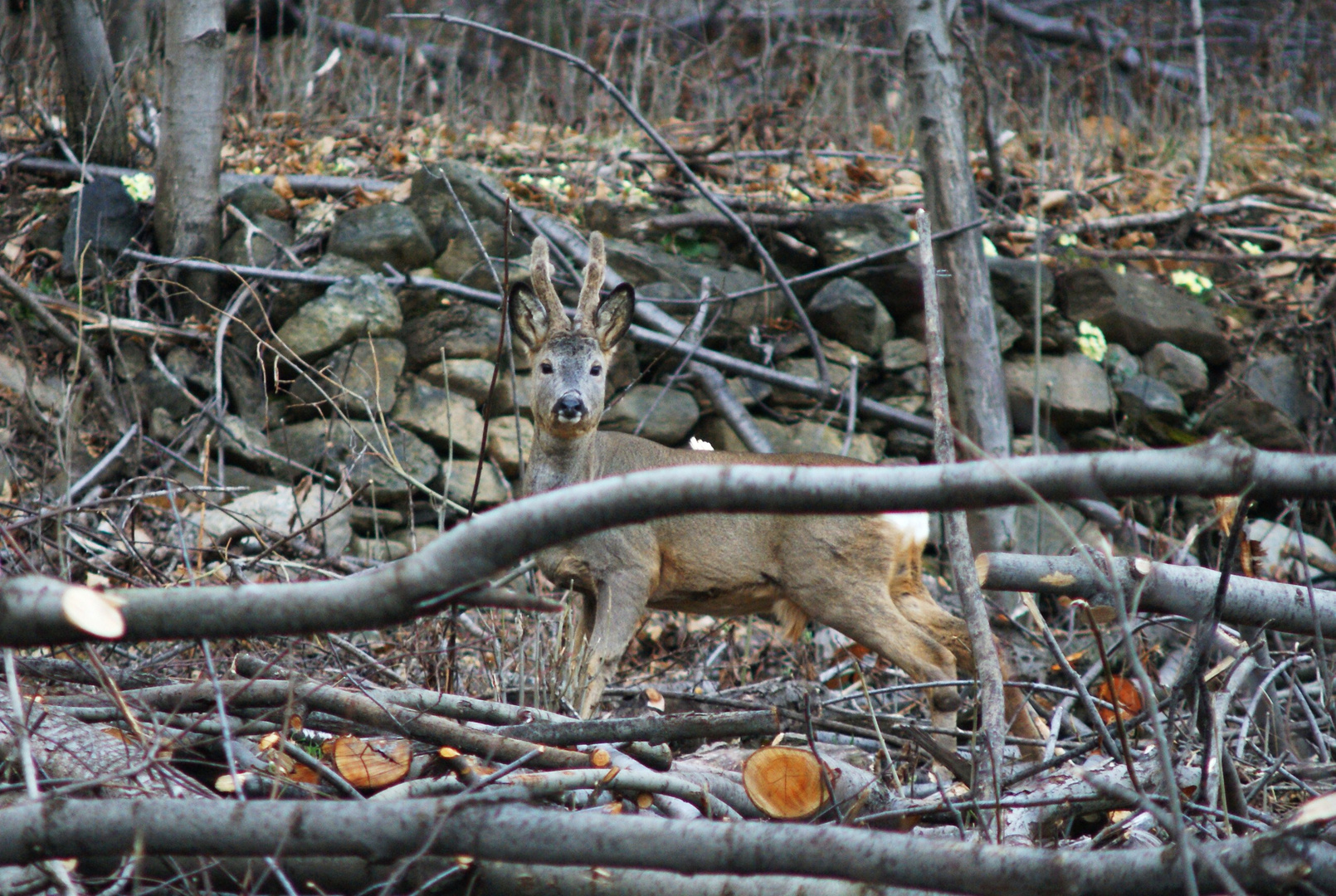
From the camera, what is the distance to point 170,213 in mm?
7730

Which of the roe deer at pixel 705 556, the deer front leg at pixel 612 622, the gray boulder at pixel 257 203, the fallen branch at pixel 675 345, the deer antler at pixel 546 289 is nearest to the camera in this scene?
the deer front leg at pixel 612 622

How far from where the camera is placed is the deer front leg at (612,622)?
16.0 feet

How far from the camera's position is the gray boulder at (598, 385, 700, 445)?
7992 mm

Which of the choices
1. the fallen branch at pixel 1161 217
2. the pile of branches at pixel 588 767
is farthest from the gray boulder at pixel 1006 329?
the pile of branches at pixel 588 767

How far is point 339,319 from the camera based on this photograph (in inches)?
293

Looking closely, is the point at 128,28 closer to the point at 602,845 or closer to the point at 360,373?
the point at 360,373

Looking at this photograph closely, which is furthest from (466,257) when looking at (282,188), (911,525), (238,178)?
(911,525)

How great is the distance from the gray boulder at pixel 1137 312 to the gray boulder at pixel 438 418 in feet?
16.2

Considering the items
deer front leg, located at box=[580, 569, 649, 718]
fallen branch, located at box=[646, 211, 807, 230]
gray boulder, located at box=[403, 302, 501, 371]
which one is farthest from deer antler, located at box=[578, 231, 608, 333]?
fallen branch, located at box=[646, 211, 807, 230]

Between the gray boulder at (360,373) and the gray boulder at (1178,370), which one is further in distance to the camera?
the gray boulder at (1178,370)

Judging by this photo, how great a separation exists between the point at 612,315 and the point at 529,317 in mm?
427

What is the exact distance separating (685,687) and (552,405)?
1539 mm

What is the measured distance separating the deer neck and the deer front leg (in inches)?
25.5

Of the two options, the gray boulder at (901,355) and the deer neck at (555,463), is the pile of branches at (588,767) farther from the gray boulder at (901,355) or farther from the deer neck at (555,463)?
the gray boulder at (901,355)
